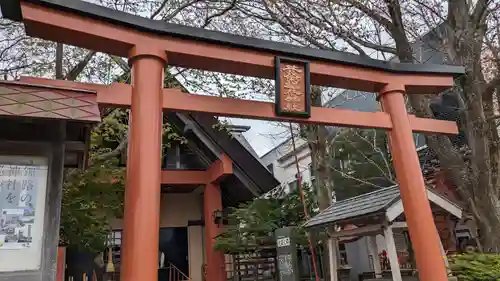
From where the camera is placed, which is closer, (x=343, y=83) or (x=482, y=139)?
(x=343, y=83)

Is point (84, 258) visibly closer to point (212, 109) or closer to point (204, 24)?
point (204, 24)

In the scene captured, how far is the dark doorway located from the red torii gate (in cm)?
807

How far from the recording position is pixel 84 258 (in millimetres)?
10656

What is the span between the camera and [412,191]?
17.1ft

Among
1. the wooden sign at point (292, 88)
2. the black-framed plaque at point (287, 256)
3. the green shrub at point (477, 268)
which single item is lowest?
the green shrub at point (477, 268)

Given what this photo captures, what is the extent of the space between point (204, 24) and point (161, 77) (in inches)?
202

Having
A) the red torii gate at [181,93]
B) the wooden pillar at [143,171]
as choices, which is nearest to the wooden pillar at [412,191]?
the red torii gate at [181,93]

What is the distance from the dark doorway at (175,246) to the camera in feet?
39.5

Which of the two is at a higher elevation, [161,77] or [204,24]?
[204,24]

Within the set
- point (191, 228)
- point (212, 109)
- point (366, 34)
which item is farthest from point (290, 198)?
point (212, 109)

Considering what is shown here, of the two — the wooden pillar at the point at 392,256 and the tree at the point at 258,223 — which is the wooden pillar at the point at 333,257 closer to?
the tree at the point at 258,223

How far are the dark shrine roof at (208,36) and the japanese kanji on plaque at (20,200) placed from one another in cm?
154

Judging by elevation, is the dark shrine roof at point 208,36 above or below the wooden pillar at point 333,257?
above

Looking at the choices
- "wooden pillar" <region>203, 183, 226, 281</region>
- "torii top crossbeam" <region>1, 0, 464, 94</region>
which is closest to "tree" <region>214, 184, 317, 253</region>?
"wooden pillar" <region>203, 183, 226, 281</region>
